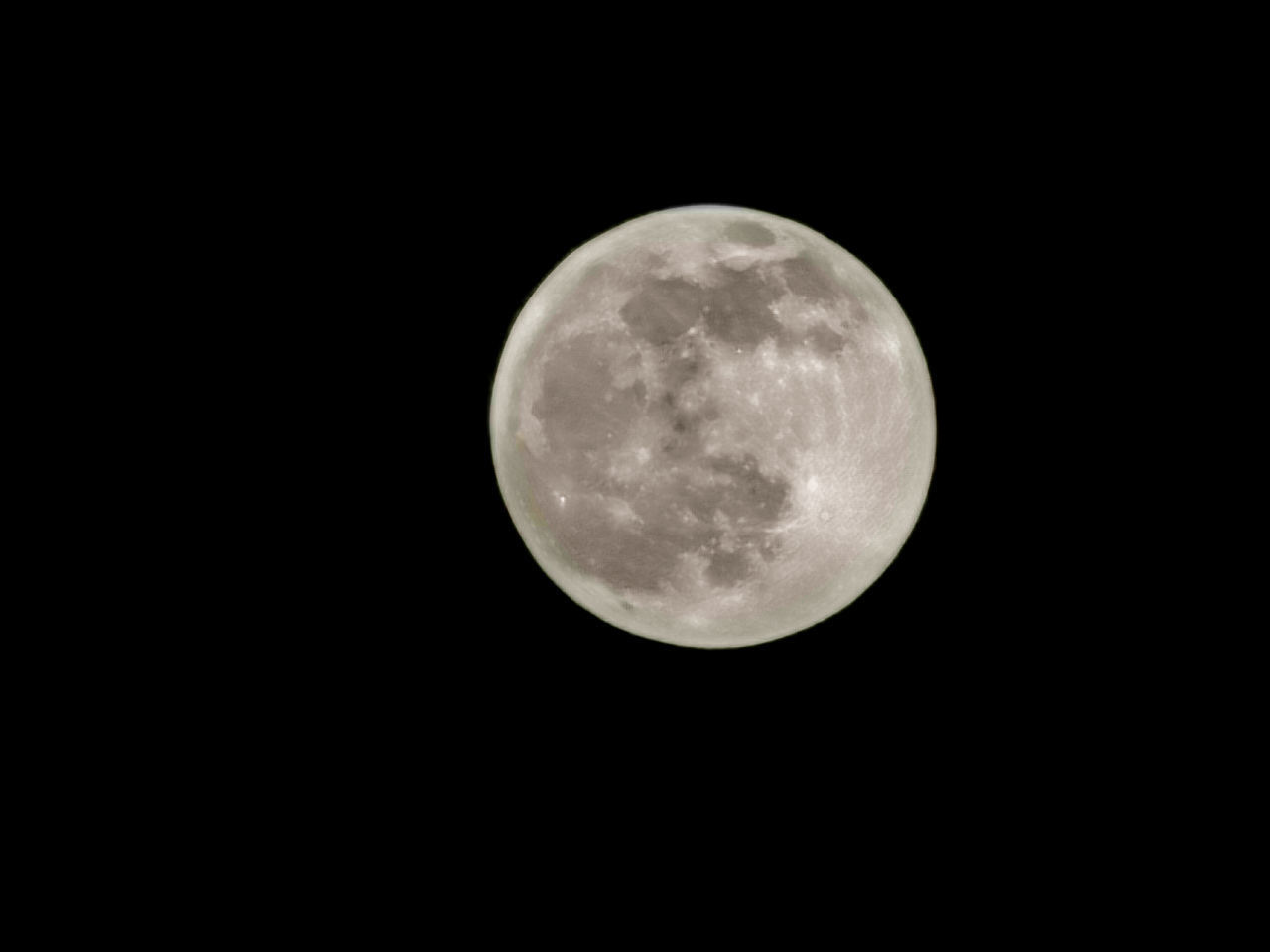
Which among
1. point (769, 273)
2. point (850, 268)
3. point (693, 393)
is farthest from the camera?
point (850, 268)

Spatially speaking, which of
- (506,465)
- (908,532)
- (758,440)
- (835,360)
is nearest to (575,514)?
(506,465)

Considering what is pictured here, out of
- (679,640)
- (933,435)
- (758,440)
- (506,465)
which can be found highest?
(933,435)

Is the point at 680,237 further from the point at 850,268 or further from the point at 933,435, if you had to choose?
the point at 933,435

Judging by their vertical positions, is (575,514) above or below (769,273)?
below

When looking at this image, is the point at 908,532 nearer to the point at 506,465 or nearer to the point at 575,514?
the point at 575,514

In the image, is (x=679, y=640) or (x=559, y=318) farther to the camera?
(x=679, y=640)

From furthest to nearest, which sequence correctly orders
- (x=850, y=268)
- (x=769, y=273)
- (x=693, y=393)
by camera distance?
(x=850, y=268), (x=769, y=273), (x=693, y=393)

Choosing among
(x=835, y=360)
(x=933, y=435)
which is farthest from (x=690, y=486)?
(x=933, y=435)
